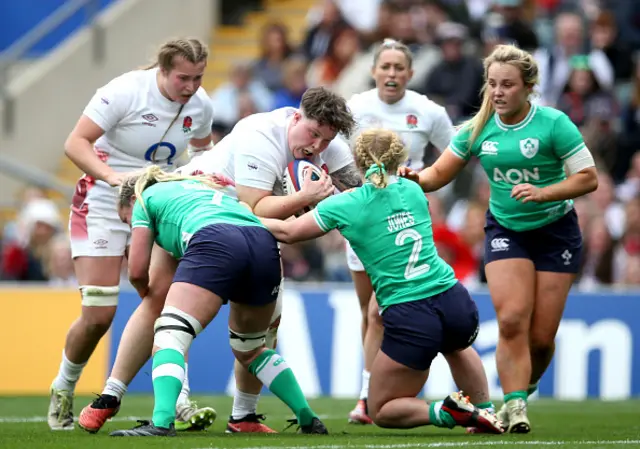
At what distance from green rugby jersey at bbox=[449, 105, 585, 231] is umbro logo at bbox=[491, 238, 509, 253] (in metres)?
0.10

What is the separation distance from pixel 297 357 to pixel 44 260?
3.47m

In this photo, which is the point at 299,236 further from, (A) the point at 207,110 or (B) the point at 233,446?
(A) the point at 207,110

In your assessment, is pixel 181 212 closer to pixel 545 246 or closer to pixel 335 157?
pixel 335 157

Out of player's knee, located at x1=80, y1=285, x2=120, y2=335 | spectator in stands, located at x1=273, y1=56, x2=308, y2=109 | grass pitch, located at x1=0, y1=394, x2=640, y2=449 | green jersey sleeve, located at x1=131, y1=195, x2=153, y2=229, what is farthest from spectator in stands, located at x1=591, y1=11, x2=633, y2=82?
green jersey sleeve, located at x1=131, y1=195, x2=153, y2=229

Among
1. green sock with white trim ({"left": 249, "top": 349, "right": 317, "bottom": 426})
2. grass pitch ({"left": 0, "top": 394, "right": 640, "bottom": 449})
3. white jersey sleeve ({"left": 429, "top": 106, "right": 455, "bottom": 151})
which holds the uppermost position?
white jersey sleeve ({"left": 429, "top": 106, "right": 455, "bottom": 151})

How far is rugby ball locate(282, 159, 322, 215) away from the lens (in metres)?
7.26

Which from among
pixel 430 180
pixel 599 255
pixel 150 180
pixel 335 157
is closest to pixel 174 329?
pixel 150 180

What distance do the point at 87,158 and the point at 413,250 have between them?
2.18 m

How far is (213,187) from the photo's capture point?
718cm

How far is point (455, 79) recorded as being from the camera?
15094mm

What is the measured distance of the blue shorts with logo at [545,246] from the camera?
7844 mm

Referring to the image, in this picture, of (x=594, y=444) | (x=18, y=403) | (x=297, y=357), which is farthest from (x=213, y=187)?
(x=297, y=357)

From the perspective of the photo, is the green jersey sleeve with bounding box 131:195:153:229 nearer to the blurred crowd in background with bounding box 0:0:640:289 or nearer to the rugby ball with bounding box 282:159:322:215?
the rugby ball with bounding box 282:159:322:215

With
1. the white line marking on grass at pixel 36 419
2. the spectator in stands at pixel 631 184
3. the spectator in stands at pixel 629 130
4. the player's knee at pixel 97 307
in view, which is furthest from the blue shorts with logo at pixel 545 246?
the spectator in stands at pixel 629 130
